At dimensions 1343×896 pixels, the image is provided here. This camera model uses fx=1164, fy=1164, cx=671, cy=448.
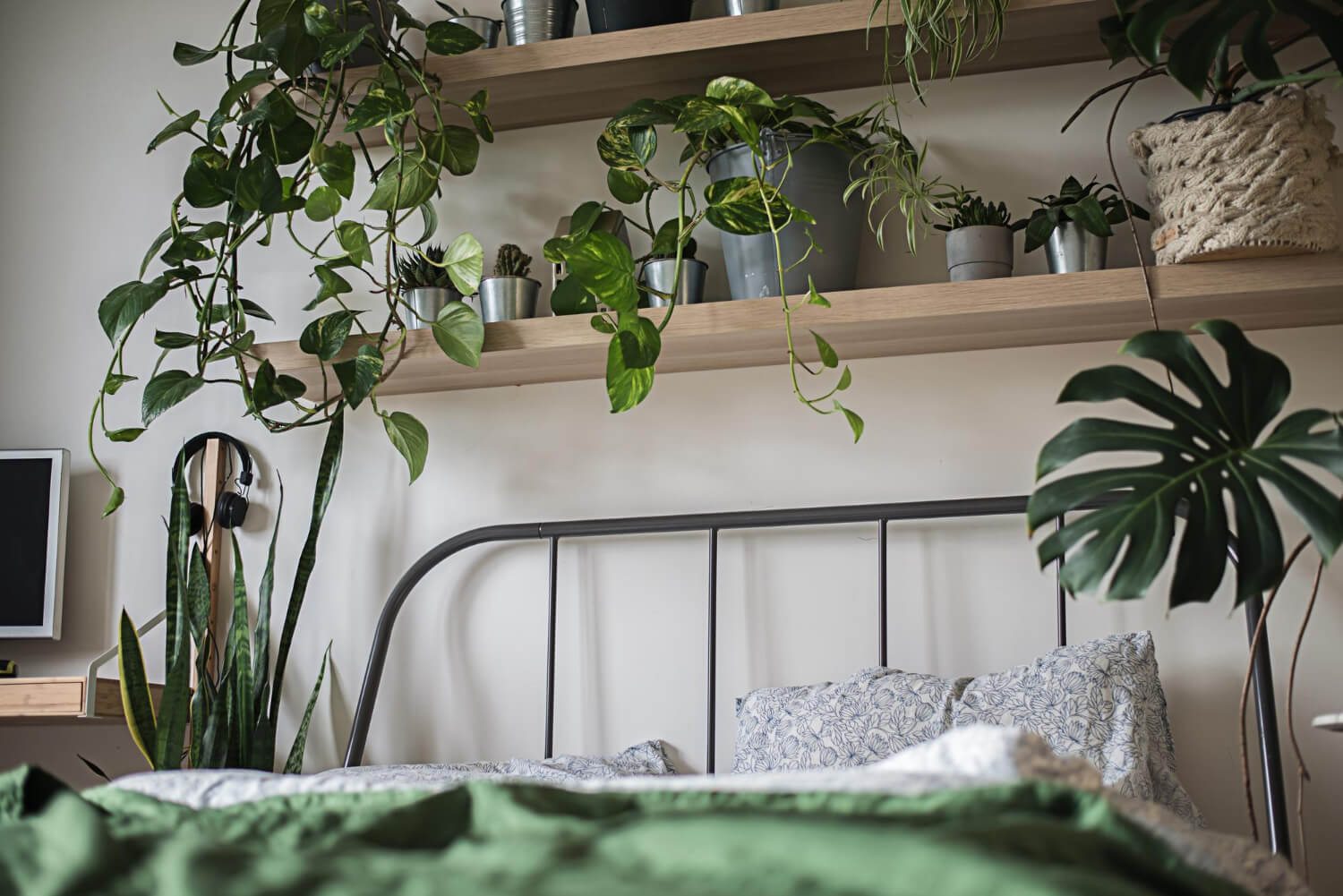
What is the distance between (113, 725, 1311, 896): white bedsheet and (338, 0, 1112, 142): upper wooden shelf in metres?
1.39

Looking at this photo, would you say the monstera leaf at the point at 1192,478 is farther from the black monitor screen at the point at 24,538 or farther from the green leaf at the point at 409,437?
the black monitor screen at the point at 24,538

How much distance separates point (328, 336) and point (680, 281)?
22.6 inches

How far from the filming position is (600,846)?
1.91 ft

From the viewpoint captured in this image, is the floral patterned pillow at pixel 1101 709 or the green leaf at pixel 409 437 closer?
the floral patterned pillow at pixel 1101 709

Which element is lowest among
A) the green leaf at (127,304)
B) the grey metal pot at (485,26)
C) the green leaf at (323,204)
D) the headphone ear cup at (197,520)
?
the headphone ear cup at (197,520)

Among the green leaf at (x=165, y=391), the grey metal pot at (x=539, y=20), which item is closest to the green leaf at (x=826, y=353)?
the grey metal pot at (x=539, y=20)

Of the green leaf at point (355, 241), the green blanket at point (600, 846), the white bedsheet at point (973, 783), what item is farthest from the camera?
the green leaf at point (355, 241)

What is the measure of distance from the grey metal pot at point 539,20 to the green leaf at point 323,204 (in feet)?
1.34

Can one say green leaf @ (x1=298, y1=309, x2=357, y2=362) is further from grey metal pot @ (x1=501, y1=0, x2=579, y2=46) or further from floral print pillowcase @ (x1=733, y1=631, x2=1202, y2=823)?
floral print pillowcase @ (x1=733, y1=631, x2=1202, y2=823)

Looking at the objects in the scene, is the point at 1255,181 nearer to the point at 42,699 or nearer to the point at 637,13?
the point at 637,13

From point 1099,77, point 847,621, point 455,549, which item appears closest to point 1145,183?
point 1099,77

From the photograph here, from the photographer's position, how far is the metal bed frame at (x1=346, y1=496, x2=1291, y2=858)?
183 cm

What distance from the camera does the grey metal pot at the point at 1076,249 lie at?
175 cm

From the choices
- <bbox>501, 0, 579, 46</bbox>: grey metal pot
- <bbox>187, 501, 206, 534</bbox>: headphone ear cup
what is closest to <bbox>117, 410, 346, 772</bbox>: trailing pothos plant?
<bbox>187, 501, 206, 534</bbox>: headphone ear cup
